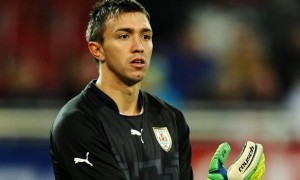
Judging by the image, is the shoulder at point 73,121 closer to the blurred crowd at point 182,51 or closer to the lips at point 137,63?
the lips at point 137,63

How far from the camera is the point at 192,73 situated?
782 cm

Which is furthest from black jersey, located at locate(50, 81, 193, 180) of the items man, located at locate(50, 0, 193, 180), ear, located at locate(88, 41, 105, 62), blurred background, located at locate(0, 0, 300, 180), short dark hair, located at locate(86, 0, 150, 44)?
blurred background, located at locate(0, 0, 300, 180)

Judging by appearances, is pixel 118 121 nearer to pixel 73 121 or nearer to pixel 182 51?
pixel 73 121

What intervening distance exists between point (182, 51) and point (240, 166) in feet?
14.4

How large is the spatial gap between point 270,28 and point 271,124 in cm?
166

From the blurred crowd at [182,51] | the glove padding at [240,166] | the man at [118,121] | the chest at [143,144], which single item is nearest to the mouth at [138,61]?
the man at [118,121]

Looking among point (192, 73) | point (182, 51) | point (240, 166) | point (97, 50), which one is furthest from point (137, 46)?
point (182, 51)

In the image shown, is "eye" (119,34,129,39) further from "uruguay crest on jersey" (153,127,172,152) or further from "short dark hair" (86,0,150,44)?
"uruguay crest on jersey" (153,127,172,152)

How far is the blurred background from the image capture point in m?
6.84

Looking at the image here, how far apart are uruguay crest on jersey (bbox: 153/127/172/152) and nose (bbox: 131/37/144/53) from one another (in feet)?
1.34

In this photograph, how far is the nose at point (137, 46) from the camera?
3459 millimetres

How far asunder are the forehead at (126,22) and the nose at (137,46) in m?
0.07

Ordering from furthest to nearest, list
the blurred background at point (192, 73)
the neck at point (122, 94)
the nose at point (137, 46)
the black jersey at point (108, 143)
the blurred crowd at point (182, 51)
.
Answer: the blurred crowd at point (182, 51)
the blurred background at point (192, 73)
the neck at point (122, 94)
the nose at point (137, 46)
the black jersey at point (108, 143)

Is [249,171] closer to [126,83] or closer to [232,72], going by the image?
[126,83]
